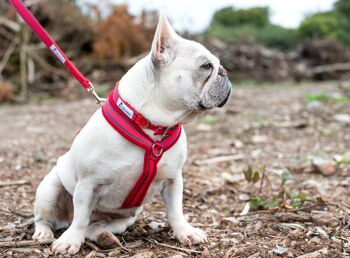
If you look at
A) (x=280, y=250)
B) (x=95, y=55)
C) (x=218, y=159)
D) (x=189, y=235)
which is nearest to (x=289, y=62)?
(x=95, y=55)

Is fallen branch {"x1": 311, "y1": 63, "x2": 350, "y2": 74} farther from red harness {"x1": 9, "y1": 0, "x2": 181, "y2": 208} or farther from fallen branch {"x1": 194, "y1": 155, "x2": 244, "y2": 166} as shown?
red harness {"x1": 9, "y1": 0, "x2": 181, "y2": 208}

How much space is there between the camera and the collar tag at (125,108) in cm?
260

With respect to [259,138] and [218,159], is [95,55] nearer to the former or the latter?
[259,138]

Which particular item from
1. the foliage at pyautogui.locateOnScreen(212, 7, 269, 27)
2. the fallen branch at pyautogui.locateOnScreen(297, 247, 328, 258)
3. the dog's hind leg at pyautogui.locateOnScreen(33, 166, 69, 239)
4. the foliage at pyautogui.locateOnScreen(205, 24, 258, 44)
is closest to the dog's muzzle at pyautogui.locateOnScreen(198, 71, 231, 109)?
the fallen branch at pyautogui.locateOnScreen(297, 247, 328, 258)

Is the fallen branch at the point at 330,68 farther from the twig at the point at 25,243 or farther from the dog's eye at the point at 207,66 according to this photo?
the twig at the point at 25,243

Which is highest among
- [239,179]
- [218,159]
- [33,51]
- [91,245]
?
[91,245]

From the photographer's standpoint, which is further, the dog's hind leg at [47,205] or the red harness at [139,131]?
the dog's hind leg at [47,205]

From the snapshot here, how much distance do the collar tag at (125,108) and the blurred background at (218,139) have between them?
47 centimetres

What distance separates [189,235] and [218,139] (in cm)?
345

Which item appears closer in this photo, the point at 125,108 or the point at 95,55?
the point at 125,108

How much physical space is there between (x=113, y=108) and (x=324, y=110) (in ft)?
17.8

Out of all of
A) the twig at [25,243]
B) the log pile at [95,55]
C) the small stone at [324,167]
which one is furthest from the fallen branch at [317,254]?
the log pile at [95,55]

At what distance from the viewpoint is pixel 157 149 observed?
2.62m

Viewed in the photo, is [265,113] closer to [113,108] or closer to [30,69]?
[113,108]
